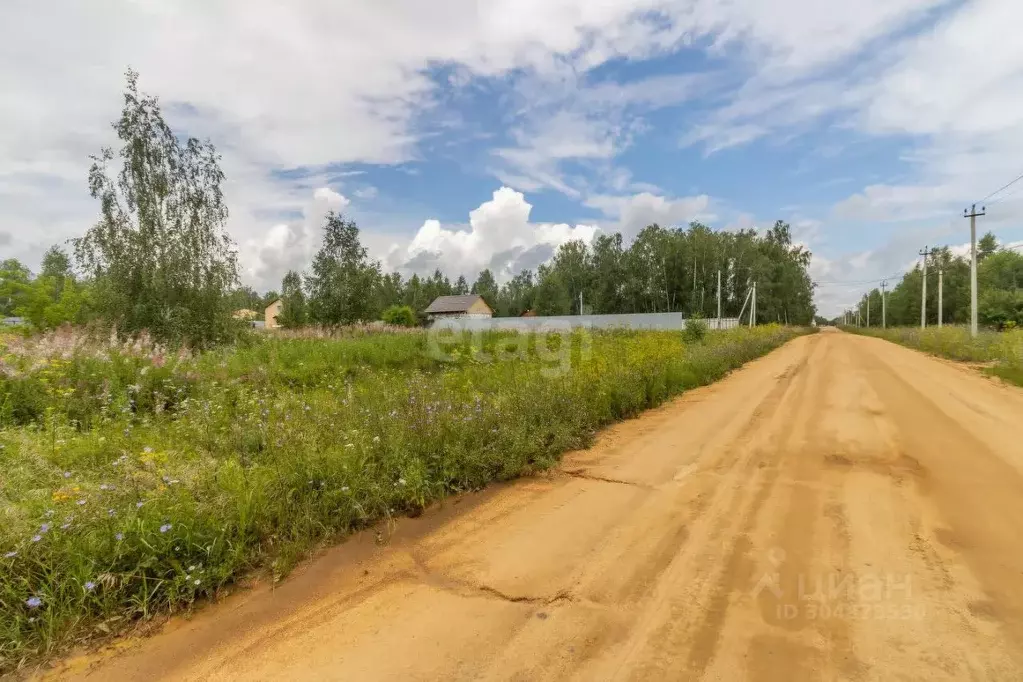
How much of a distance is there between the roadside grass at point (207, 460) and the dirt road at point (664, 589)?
12.0 inches

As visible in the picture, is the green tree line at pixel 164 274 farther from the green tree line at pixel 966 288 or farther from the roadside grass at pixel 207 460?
the green tree line at pixel 966 288

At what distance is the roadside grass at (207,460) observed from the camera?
2.73 meters

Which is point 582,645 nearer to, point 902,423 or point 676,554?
point 676,554

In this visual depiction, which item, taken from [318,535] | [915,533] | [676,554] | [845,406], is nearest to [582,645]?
[676,554]

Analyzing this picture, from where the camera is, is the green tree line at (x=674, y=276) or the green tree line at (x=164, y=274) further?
the green tree line at (x=674, y=276)

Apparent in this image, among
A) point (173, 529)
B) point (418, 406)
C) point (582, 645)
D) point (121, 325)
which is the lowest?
point (582, 645)

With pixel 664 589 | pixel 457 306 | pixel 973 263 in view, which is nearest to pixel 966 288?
pixel 973 263

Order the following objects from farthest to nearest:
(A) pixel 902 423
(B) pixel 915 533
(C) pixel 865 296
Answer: (C) pixel 865 296 < (A) pixel 902 423 < (B) pixel 915 533

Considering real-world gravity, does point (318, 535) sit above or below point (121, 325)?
below

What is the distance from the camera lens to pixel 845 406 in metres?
8.60

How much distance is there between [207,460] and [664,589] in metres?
3.83

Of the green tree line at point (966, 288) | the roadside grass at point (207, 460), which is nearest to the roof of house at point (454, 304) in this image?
the green tree line at point (966, 288)

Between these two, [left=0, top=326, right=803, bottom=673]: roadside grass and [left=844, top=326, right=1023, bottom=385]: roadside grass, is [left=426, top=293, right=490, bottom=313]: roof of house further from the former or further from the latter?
[left=0, top=326, right=803, bottom=673]: roadside grass

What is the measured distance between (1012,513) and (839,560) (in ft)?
6.59
